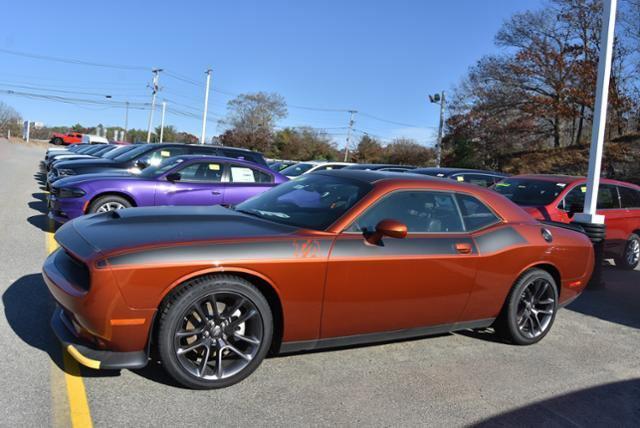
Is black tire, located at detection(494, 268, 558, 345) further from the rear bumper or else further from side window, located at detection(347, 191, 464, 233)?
the rear bumper

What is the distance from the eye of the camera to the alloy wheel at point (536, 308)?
5.02 meters

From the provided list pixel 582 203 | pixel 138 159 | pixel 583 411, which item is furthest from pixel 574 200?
pixel 138 159

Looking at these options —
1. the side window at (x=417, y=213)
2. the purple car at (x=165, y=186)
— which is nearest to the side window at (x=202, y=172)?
the purple car at (x=165, y=186)

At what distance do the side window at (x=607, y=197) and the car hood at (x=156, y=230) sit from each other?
6.97m

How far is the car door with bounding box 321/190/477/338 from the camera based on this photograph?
3.90 metres

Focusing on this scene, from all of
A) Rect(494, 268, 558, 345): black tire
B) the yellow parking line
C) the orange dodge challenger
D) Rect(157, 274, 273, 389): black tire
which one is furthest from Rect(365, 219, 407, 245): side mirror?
the yellow parking line

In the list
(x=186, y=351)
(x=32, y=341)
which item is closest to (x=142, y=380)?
(x=186, y=351)

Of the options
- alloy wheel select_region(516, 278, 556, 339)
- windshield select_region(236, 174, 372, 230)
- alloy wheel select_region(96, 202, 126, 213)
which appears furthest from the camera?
alloy wheel select_region(96, 202, 126, 213)

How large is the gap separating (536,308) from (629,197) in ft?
17.8

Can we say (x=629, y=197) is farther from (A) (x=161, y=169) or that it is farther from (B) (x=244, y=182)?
(A) (x=161, y=169)

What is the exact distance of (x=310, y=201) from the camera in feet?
14.5

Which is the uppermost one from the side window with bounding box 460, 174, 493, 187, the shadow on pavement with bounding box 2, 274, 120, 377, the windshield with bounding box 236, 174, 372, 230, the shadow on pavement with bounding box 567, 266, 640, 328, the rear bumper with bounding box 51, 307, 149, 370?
the side window with bounding box 460, 174, 493, 187

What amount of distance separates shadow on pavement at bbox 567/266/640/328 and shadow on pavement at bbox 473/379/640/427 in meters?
2.31

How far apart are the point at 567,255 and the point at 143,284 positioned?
162 inches
